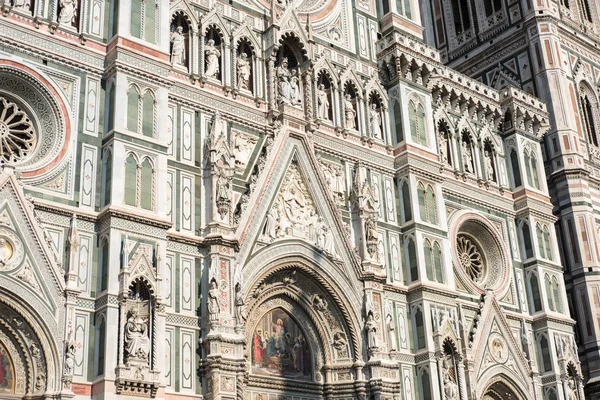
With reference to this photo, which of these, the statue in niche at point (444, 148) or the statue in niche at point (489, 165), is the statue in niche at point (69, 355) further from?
the statue in niche at point (489, 165)

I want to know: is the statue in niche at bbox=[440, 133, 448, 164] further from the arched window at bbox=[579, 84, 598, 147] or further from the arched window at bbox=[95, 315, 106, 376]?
the arched window at bbox=[95, 315, 106, 376]

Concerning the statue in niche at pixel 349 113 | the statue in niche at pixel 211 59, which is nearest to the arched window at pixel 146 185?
the statue in niche at pixel 211 59

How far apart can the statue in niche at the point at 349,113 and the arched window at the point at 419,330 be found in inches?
213

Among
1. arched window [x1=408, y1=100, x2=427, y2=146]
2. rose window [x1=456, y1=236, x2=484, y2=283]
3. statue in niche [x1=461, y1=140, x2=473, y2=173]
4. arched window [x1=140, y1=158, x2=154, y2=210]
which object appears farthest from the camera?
statue in niche [x1=461, y1=140, x2=473, y2=173]

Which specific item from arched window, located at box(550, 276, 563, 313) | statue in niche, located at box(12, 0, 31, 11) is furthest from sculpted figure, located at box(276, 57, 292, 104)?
arched window, located at box(550, 276, 563, 313)

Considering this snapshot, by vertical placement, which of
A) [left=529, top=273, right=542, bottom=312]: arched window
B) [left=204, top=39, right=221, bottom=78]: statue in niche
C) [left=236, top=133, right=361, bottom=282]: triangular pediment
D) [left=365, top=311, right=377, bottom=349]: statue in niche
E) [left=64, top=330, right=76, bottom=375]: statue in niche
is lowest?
[left=64, top=330, right=76, bottom=375]: statue in niche

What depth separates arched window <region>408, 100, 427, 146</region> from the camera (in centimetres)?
2469

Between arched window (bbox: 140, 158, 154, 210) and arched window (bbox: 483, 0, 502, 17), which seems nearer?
arched window (bbox: 140, 158, 154, 210)

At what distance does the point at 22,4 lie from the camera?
17891mm

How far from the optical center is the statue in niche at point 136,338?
53.5 ft

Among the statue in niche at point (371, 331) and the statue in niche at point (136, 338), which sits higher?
the statue in niche at point (371, 331)

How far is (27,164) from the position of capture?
17.1 meters

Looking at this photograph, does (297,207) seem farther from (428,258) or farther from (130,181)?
(130,181)

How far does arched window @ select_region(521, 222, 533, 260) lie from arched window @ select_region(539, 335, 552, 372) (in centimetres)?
263
